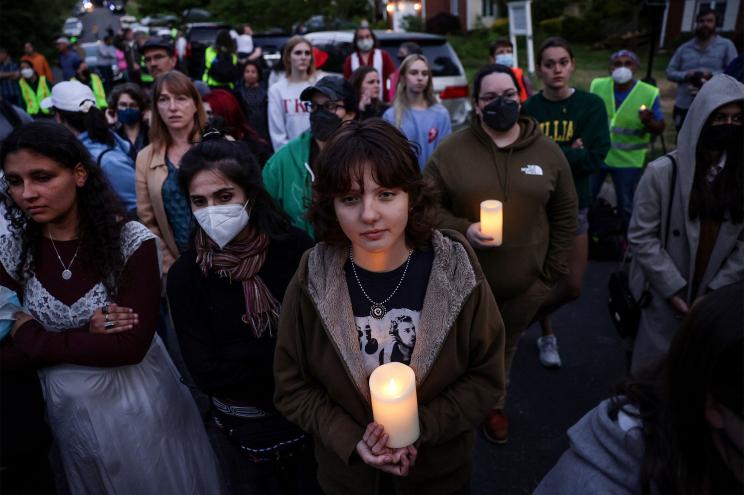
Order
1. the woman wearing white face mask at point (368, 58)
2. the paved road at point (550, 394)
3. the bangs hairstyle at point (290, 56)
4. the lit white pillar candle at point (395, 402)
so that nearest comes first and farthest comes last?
1. the lit white pillar candle at point (395, 402)
2. the paved road at point (550, 394)
3. the bangs hairstyle at point (290, 56)
4. the woman wearing white face mask at point (368, 58)

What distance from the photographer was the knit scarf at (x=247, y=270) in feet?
7.11

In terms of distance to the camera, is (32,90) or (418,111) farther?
(32,90)

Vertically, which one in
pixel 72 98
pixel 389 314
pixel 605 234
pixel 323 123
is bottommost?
pixel 605 234

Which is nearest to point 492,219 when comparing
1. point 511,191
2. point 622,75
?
point 511,191

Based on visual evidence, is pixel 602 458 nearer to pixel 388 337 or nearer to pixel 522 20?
pixel 388 337

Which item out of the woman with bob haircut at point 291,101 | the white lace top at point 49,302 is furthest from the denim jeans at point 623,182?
the white lace top at point 49,302

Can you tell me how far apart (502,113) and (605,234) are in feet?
10.4

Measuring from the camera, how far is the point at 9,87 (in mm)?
10914

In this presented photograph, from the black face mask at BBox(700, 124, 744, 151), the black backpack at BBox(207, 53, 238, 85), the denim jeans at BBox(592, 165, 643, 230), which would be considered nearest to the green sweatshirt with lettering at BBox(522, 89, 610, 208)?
the black face mask at BBox(700, 124, 744, 151)

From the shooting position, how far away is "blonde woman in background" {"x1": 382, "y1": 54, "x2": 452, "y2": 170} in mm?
4613

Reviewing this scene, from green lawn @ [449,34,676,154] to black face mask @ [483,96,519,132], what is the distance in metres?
7.51

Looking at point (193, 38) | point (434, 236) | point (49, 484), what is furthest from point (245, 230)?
point (193, 38)

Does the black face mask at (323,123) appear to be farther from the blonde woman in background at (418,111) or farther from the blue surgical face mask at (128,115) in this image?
the blue surgical face mask at (128,115)

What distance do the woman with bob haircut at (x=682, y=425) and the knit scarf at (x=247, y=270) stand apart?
1248 mm
